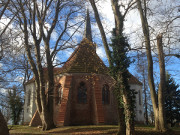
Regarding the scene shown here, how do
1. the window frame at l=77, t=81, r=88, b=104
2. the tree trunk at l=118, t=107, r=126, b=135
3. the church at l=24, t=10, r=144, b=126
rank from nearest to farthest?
the tree trunk at l=118, t=107, r=126, b=135, the church at l=24, t=10, r=144, b=126, the window frame at l=77, t=81, r=88, b=104

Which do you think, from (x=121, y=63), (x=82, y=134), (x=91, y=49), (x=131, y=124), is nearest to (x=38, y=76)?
(x=91, y=49)

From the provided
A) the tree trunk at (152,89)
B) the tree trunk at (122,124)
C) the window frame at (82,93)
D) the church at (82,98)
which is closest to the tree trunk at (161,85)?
the tree trunk at (152,89)

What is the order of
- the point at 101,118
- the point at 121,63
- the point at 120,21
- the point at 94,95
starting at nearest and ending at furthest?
1. the point at 121,63
2. the point at 120,21
3. the point at 101,118
4. the point at 94,95

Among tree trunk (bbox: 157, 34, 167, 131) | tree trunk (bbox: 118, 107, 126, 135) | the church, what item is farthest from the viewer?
the church

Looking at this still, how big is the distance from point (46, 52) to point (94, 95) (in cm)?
657

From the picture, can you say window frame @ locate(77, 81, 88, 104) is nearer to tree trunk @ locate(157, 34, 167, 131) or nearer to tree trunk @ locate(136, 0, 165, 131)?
tree trunk @ locate(136, 0, 165, 131)

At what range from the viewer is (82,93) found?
19.8 metres

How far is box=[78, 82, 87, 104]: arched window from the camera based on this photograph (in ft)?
64.3

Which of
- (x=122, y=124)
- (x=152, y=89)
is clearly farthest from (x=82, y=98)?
(x=122, y=124)

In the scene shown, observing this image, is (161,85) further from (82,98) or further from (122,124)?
(82,98)

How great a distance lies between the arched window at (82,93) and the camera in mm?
19594

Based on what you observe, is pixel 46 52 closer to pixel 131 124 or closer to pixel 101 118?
pixel 101 118

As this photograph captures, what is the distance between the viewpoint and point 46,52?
16.3 meters

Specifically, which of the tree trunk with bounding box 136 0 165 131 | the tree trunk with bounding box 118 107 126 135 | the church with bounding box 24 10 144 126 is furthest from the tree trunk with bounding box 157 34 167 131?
the church with bounding box 24 10 144 126
